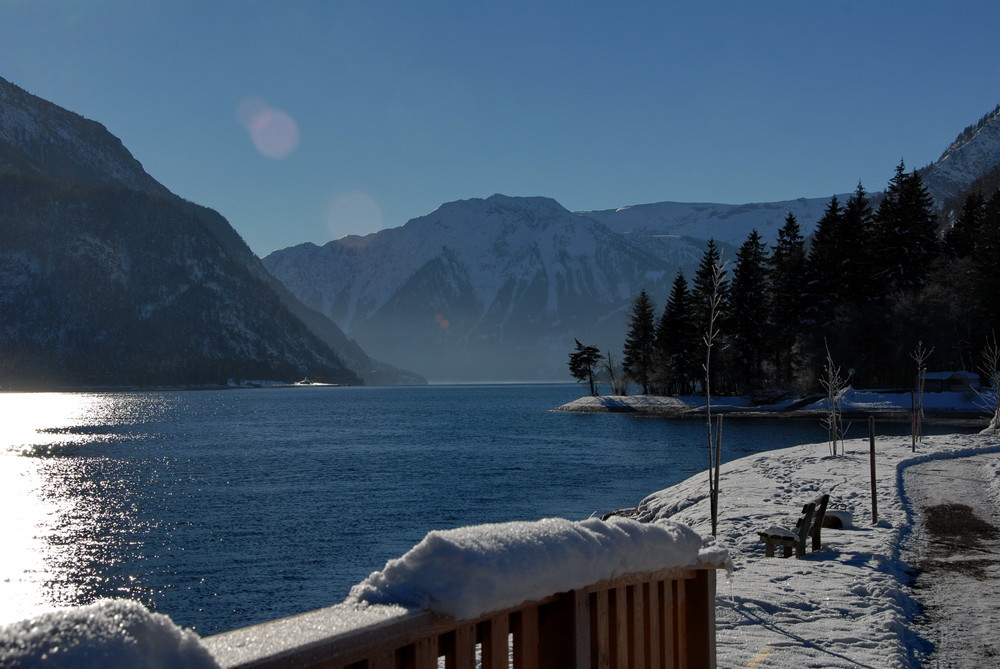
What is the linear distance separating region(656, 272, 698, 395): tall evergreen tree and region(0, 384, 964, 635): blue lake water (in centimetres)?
1702

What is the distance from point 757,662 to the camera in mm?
6492

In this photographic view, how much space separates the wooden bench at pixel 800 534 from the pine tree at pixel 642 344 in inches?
3084

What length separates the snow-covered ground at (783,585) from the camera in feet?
5.52

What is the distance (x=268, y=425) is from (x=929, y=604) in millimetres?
77113

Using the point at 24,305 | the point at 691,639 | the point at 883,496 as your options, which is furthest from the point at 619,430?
the point at 24,305

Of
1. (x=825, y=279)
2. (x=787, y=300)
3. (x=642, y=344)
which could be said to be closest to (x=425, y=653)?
(x=825, y=279)

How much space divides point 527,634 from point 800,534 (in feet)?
30.0

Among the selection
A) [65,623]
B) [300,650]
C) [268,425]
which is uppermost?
[65,623]

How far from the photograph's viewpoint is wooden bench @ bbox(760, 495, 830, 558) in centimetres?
1095

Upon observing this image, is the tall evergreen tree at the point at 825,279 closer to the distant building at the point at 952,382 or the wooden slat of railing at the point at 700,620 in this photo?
the distant building at the point at 952,382

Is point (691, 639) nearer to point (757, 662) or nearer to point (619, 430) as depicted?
point (757, 662)

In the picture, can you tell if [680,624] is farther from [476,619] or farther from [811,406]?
[811,406]

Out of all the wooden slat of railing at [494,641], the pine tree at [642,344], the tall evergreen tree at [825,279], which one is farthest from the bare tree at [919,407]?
the pine tree at [642,344]

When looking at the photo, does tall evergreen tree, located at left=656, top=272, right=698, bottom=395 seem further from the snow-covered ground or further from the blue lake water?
the snow-covered ground
